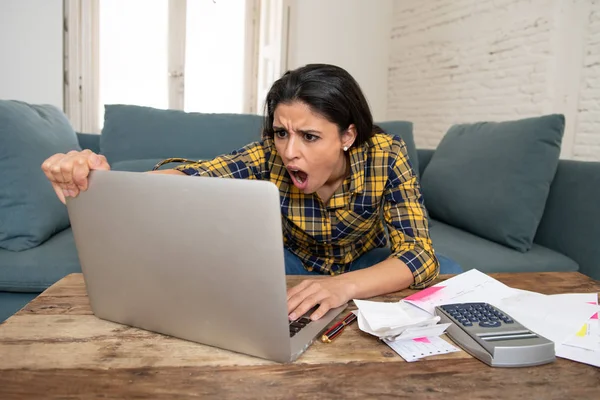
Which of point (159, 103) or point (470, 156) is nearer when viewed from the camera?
point (470, 156)

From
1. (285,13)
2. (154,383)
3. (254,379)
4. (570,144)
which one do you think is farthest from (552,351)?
(285,13)

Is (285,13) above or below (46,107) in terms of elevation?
above

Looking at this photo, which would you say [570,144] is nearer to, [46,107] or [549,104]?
[549,104]

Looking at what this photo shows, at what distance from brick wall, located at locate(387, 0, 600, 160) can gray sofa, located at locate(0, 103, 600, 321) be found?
120 centimetres

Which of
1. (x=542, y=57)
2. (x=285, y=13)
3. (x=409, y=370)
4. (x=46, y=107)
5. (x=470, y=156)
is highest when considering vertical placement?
(x=285, y=13)

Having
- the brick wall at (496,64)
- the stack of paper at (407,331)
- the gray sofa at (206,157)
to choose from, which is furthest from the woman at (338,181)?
the brick wall at (496,64)

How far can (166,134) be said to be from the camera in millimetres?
1986

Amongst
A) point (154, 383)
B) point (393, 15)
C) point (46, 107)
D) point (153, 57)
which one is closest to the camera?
point (154, 383)

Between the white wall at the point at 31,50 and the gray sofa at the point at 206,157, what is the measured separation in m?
1.60

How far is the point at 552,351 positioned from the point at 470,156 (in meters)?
1.46

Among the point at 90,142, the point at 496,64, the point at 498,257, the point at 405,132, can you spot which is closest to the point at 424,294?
the point at 498,257

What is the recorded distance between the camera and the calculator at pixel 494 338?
0.62 meters

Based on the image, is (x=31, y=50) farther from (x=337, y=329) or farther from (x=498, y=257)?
(x=337, y=329)

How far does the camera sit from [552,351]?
64 cm
